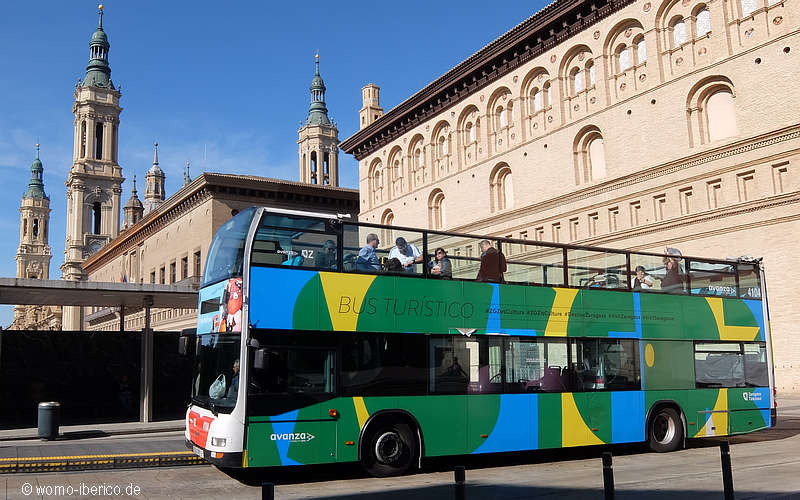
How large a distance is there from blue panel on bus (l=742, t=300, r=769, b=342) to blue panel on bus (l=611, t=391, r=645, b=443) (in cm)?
367

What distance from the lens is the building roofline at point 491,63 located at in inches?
1303

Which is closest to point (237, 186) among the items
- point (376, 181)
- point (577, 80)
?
point (376, 181)

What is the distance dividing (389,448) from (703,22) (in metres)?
24.4

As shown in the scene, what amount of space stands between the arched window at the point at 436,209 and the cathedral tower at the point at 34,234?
140587mm

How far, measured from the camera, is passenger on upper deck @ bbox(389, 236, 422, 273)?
11.6m

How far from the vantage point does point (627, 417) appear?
13.3 meters

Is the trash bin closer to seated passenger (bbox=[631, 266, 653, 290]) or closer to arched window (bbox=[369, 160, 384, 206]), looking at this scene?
seated passenger (bbox=[631, 266, 653, 290])

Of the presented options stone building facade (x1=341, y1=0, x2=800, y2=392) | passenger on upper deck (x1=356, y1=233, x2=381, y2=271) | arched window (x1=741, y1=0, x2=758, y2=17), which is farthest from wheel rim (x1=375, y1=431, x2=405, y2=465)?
arched window (x1=741, y1=0, x2=758, y2=17)

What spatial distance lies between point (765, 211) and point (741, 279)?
11748 mm

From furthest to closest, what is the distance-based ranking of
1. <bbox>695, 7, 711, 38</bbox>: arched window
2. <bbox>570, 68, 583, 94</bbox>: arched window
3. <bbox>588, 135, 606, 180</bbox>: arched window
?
<bbox>570, 68, 583, 94</bbox>: arched window < <bbox>588, 135, 606, 180</bbox>: arched window < <bbox>695, 7, 711, 38</bbox>: arched window

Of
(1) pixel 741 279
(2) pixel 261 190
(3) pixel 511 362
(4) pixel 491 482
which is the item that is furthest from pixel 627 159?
(2) pixel 261 190

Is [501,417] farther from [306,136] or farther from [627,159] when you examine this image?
[306,136]

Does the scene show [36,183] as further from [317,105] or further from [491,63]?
[491,63]

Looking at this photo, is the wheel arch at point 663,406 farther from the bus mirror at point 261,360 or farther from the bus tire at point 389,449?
the bus mirror at point 261,360
